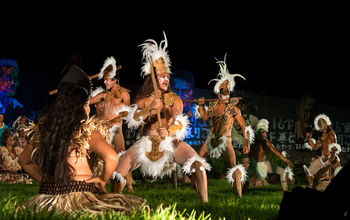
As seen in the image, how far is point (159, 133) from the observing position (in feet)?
17.9

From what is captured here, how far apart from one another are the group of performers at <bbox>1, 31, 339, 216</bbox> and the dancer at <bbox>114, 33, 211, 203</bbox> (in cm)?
1

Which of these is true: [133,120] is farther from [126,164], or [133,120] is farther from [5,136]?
[5,136]

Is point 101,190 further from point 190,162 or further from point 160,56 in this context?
point 160,56

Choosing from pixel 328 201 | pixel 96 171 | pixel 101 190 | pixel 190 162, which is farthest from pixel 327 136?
pixel 328 201

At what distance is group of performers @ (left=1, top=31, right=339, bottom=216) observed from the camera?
3.41 meters

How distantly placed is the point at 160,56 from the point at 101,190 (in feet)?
8.61

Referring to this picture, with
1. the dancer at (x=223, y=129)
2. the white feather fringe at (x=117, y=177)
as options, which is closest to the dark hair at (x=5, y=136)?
the dancer at (x=223, y=129)

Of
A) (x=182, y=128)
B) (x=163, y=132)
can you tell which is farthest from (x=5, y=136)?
(x=182, y=128)

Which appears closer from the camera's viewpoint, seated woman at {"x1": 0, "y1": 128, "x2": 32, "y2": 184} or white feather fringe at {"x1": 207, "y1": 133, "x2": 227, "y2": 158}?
white feather fringe at {"x1": 207, "y1": 133, "x2": 227, "y2": 158}

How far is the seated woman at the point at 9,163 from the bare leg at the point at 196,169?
19.1 ft

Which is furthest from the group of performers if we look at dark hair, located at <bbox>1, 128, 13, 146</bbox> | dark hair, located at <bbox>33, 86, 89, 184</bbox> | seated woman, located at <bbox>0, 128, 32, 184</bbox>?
dark hair, located at <bbox>1, 128, 13, 146</bbox>

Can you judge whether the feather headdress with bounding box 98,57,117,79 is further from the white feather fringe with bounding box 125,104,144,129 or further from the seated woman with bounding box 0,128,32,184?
the seated woman with bounding box 0,128,32,184

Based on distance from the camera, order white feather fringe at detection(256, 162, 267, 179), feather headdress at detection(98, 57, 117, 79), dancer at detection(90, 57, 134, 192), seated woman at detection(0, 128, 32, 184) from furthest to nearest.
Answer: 1. seated woman at detection(0, 128, 32, 184)
2. white feather fringe at detection(256, 162, 267, 179)
3. feather headdress at detection(98, 57, 117, 79)
4. dancer at detection(90, 57, 134, 192)

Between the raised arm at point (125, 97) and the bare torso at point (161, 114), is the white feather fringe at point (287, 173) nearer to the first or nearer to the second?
the bare torso at point (161, 114)
